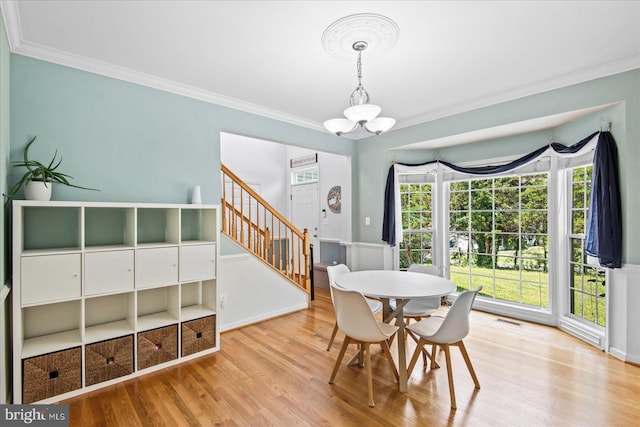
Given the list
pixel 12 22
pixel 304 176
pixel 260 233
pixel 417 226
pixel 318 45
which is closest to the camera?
pixel 12 22

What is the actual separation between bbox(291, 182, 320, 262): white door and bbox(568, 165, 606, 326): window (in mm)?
4003

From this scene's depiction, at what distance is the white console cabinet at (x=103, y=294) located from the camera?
2201 millimetres

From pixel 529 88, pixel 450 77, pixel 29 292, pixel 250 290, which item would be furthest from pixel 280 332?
pixel 529 88

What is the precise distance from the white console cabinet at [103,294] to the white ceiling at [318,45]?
1.26 metres

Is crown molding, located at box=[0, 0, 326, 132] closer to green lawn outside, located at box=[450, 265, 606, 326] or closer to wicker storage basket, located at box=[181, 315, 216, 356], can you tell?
wicker storage basket, located at box=[181, 315, 216, 356]

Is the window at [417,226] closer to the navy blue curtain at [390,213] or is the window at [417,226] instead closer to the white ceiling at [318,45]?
the navy blue curtain at [390,213]

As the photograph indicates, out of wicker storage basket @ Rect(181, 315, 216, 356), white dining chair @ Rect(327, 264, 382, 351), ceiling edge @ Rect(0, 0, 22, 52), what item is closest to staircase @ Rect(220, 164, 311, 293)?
wicker storage basket @ Rect(181, 315, 216, 356)

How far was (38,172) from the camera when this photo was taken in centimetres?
230

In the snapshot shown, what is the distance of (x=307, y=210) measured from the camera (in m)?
6.61

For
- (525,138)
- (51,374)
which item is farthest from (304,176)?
(51,374)

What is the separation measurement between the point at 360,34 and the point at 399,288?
1955mm

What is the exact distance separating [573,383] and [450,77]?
2.79 meters

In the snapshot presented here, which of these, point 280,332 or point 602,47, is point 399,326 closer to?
point 280,332

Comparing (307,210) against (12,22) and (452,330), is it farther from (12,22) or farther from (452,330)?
(12,22)
